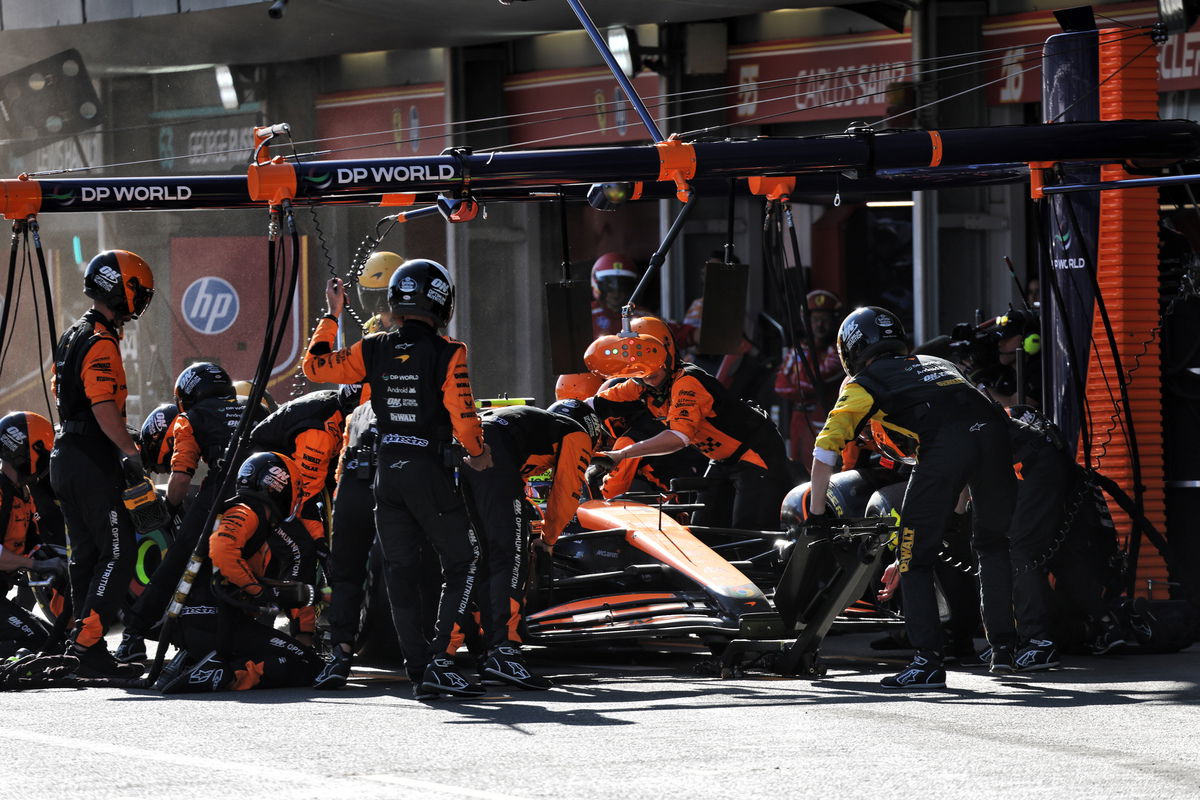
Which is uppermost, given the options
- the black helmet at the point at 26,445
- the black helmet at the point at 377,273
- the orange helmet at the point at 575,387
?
the black helmet at the point at 377,273

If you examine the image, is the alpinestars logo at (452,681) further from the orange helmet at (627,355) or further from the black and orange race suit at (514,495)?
the orange helmet at (627,355)

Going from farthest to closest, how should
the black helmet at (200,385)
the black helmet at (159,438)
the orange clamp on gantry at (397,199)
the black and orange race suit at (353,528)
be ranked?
the black helmet at (159,438), the black helmet at (200,385), the orange clamp on gantry at (397,199), the black and orange race suit at (353,528)

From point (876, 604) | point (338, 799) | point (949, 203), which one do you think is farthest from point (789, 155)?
point (949, 203)

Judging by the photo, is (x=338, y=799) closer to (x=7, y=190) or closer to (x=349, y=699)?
(x=349, y=699)

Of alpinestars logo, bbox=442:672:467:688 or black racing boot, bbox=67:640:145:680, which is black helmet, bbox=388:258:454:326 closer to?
alpinestars logo, bbox=442:672:467:688

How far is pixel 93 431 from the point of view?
31.2 feet

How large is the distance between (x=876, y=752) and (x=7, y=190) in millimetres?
5472

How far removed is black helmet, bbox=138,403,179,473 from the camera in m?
10.6

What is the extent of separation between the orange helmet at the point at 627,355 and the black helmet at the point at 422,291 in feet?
7.92

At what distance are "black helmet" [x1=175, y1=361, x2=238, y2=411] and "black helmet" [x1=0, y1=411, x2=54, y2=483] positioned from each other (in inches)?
28.1

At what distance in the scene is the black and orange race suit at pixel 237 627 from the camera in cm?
866


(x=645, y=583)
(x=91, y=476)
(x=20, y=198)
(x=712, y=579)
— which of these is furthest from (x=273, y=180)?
(x=712, y=579)

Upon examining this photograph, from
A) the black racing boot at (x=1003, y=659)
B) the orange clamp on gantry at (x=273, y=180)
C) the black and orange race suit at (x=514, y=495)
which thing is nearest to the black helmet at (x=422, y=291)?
the black and orange race suit at (x=514, y=495)

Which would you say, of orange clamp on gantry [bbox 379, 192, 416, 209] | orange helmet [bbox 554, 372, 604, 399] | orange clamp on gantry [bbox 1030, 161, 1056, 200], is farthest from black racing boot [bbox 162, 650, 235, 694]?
orange clamp on gantry [bbox 1030, 161, 1056, 200]
